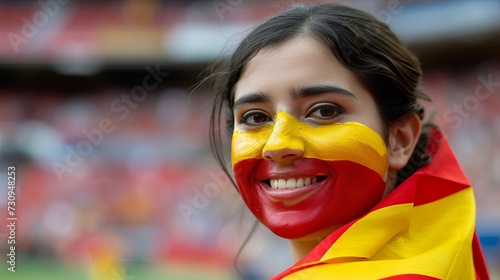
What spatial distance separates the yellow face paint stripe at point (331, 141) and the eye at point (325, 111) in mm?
27

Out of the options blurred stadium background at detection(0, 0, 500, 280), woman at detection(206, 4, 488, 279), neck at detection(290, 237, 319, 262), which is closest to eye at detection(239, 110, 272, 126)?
woman at detection(206, 4, 488, 279)

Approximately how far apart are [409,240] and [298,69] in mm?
479

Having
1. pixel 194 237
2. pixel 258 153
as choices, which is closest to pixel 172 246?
pixel 194 237

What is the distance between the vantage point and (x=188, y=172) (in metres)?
12.1

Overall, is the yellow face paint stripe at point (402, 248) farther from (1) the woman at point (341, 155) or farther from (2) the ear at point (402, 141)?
(2) the ear at point (402, 141)

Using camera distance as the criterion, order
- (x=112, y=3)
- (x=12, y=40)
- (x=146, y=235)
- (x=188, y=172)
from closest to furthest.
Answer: (x=146, y=235), (x=188, y=172), (x=12, y=40), (x=112, y=3)

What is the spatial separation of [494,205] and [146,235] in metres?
5.43

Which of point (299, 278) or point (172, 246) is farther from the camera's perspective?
point (172, 246)

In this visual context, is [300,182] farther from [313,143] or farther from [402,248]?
[402,248]

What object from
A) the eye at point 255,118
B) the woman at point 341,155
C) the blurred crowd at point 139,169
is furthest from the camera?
the blurred crowd at point 139,169

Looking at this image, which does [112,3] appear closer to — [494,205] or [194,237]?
[194,237]

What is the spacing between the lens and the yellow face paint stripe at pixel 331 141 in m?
1.59

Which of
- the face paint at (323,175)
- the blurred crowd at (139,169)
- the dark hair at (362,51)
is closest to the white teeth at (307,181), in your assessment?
the face paint at (323,175)

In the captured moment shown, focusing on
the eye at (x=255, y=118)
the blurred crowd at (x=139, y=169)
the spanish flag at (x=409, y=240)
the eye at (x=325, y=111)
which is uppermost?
the eye at (x=325, y=111)
